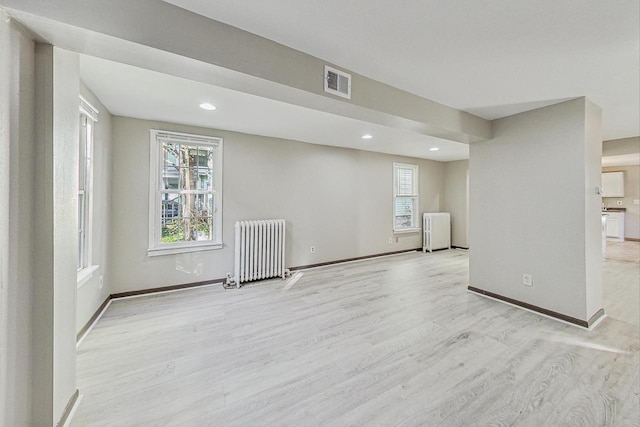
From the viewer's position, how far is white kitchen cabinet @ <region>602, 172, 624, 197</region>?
757 cm

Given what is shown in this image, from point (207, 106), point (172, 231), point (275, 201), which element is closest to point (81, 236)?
point (172, 231)

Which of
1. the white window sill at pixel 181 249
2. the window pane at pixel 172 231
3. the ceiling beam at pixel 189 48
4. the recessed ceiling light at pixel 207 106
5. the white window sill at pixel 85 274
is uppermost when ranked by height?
the recessed ceiling light at pixel 207 106

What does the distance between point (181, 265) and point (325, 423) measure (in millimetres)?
2980

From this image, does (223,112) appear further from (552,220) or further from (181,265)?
(552,220)

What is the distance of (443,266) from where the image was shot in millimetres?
4977

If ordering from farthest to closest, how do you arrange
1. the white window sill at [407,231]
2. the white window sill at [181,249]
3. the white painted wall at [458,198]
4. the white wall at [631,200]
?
the white wall at [631,200]
the white painted wall at [458,198]
the white window sill at [407,231]
the white window sill at [181,249]

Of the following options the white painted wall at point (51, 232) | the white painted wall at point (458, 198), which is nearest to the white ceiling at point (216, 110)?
the white painted wall at point (51, 232)

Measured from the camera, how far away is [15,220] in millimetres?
1181

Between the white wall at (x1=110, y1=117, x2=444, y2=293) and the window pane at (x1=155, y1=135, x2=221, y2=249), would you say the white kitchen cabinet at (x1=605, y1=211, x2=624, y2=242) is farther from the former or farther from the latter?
the window pane at (x1=155, y1=135, x2=221, y2=249)

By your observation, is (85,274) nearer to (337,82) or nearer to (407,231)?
(337,82)

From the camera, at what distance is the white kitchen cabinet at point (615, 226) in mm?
7520

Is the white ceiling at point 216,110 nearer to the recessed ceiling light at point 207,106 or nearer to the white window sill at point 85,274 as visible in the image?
the recessed ceiling light at point 207,106

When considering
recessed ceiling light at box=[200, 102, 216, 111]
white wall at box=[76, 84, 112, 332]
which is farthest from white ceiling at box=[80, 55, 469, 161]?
white wall at box=[76, 84, 112, 332]

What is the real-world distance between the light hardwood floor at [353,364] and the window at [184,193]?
824mm
